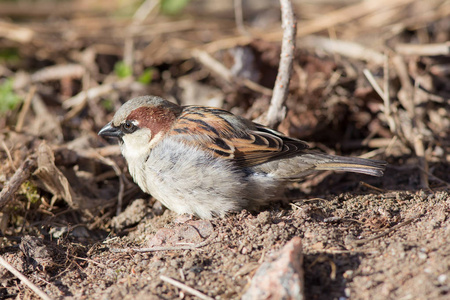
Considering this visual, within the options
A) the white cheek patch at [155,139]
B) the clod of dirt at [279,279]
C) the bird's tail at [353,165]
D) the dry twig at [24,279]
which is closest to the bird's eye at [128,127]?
the white cheek patch at [155,139]

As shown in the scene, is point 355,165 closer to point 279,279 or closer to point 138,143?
point 279,279

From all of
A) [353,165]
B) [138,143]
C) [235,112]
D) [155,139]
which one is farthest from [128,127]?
[353,165]

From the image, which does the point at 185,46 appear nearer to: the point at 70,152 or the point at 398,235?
the point at 70,152

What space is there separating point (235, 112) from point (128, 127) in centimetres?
138

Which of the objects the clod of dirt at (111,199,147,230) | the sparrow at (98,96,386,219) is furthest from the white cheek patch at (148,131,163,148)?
the clod of dirt at (111,199,147,230)

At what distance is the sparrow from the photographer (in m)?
3.46

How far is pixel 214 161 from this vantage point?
347 centimetres

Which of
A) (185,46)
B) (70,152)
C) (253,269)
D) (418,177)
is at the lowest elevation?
(418,177)

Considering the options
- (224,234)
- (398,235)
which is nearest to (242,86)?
(224,234)

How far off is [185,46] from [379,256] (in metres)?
4.58

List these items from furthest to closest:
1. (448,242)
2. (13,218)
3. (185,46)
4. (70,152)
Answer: (185,46) < (70,152) < (13,218) < (448,242)

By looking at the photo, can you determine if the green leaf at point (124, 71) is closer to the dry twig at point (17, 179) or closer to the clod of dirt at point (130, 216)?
the dry twig at point (17, 179)

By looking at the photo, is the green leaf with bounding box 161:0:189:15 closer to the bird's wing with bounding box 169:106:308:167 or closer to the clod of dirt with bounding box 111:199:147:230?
the bird's wing with bounding box 169:106:308:167

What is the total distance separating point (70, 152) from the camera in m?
4.19
